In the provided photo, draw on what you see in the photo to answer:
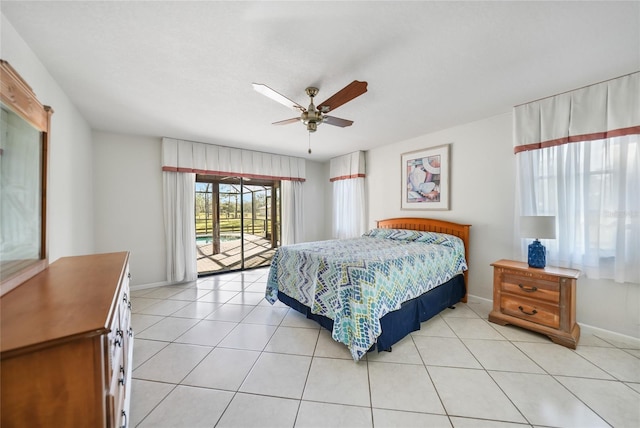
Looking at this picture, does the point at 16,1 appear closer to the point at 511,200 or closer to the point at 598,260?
the point at 511,200

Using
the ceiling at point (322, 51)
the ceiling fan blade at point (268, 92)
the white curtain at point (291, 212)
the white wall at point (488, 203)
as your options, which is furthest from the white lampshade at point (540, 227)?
the white curtain at point (291, 212)

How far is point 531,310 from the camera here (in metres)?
2.30

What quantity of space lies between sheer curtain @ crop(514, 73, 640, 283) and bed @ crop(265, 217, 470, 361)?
886 millimetres

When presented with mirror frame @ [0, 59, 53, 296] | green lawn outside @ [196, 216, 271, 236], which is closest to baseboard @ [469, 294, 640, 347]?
mirror frame @ [0, 59, 53, 296]

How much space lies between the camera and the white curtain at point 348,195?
15.5ft

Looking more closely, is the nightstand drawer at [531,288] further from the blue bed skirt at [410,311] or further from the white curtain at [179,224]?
the white curtain at [179,224]

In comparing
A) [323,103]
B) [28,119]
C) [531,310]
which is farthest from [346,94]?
[531,310]

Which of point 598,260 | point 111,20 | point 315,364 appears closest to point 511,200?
→ point 598,260

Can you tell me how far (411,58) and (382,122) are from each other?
134 cm

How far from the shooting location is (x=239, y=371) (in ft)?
6.03

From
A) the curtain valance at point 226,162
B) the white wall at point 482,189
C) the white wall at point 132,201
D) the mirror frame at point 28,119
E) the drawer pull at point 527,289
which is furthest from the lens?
the curtain valance at point 226,162

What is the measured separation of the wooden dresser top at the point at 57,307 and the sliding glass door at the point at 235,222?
3.21 meters

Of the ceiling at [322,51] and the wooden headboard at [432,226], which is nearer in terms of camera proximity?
the ceiling at [322,51]

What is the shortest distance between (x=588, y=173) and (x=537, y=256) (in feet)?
3.16
